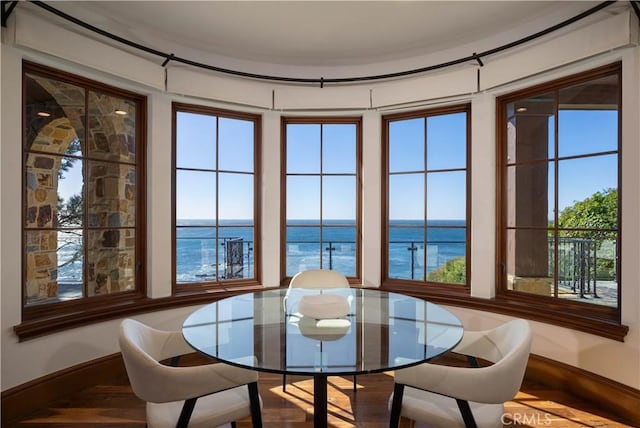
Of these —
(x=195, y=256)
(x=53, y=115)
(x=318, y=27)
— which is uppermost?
(x=318, y=27)

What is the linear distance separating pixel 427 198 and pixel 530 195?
84cm

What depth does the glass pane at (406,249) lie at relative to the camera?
3320mm

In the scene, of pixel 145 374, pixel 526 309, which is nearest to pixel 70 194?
pixel 145 374

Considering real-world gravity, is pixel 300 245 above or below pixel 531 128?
below

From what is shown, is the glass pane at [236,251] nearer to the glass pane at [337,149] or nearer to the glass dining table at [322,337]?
the glass pane at [337,149]

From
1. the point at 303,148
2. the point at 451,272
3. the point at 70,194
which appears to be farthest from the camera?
the point at 303,148

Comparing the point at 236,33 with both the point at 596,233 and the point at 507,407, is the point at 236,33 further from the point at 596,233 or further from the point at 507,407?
the point at 507,407

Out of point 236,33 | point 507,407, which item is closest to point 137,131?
point 236,33

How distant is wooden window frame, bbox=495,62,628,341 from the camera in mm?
2262

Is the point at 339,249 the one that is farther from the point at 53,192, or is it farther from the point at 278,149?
the point at 53,192

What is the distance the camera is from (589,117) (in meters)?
2.46

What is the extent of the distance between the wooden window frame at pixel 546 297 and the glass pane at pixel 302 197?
1661 mm

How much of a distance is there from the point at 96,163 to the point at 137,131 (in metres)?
0.43

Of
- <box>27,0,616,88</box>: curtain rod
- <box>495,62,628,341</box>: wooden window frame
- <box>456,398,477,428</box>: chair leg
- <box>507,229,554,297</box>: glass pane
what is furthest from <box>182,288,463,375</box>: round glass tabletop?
<box>27,0,616,88</box>: curtain rod
